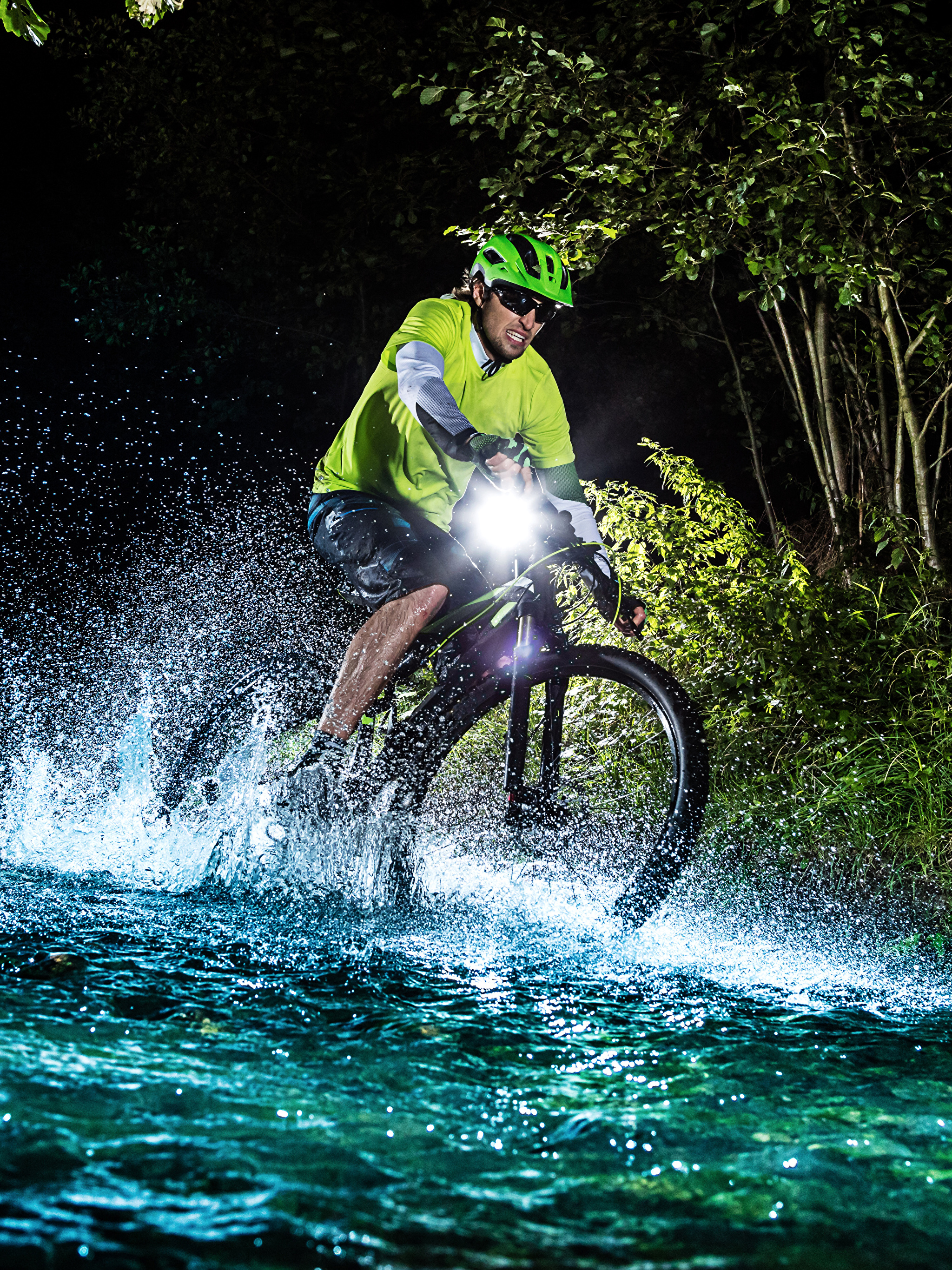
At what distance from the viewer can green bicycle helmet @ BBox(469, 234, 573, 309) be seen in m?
3.19

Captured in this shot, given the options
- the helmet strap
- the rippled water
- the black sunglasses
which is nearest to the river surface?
the rippled water

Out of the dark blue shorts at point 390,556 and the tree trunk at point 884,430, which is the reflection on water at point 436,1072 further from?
the tree trunk at point 884,430

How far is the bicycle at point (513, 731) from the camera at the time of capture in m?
2.59

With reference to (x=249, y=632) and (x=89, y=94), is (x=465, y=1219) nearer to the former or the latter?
(x=249, y=632)

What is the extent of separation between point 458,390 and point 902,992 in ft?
6.61

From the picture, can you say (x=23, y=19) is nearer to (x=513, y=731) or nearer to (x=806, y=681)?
(x=513, y=731)

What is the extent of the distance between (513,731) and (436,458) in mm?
910

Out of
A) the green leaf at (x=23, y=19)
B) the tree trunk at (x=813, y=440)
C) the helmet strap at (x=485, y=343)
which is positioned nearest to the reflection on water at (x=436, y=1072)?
the helmet strap at (x=485, y=343)

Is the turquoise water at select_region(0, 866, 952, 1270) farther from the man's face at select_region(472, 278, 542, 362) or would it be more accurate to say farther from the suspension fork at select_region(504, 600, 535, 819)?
the man's face at select_region(472, 278, 542, 362)

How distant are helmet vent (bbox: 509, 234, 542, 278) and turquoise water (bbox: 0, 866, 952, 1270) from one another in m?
1.86

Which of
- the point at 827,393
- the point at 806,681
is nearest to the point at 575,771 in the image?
the point at 806,681

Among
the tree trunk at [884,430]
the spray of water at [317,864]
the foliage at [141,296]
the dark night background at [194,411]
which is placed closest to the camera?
the spray of water at [317,864]

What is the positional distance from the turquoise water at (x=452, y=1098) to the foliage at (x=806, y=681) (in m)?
0.88

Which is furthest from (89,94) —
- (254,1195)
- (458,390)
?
(254,1195)
